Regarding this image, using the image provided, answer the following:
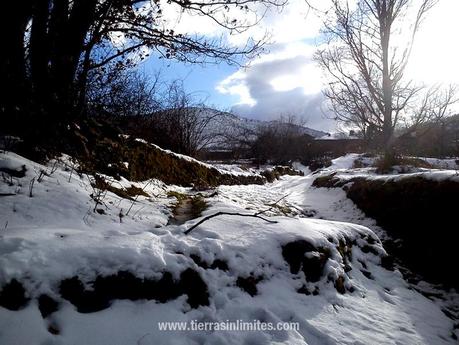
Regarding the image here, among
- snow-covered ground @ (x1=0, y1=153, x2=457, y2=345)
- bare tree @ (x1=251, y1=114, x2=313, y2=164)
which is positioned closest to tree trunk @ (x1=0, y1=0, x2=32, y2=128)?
snow-covered ground @ (x1=0, y1=153, x2=457, y2=345)

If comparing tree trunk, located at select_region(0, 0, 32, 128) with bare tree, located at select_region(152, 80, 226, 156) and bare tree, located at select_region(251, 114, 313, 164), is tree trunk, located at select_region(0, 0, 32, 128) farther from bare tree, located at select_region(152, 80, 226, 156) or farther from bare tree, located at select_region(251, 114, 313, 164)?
bare tree, located at select_region(251, 114, 313, 164)

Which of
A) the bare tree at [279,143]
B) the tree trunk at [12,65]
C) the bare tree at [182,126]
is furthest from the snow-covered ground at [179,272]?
the bare tree at [279,143]

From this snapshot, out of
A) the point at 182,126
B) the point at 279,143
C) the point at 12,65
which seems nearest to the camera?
the point at 12,65

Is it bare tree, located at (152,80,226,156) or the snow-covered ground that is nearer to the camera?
the snow-covered ground

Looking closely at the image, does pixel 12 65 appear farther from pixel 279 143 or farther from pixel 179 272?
pixel 279 143

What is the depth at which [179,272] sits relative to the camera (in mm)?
2363

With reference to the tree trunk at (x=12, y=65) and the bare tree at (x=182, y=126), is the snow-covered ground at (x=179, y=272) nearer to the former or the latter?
the tree trunk at (x=12, y=65)

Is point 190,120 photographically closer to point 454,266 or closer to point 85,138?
point 85,138

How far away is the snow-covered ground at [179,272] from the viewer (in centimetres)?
187

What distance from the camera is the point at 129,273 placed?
7.11 feet

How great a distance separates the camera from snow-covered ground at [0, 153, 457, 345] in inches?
73.4

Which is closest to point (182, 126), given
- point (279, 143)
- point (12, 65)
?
point (12, 65)

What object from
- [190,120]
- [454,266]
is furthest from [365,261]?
[190,120]

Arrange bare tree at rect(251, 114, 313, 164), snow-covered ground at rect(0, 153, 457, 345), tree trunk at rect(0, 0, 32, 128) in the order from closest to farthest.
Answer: snow-covered ground at rect(0, 153, 457, 345) < tree trunk at rect(0, 0, 32, 128) < bare tree at rect(251, 114, 313, 164)
